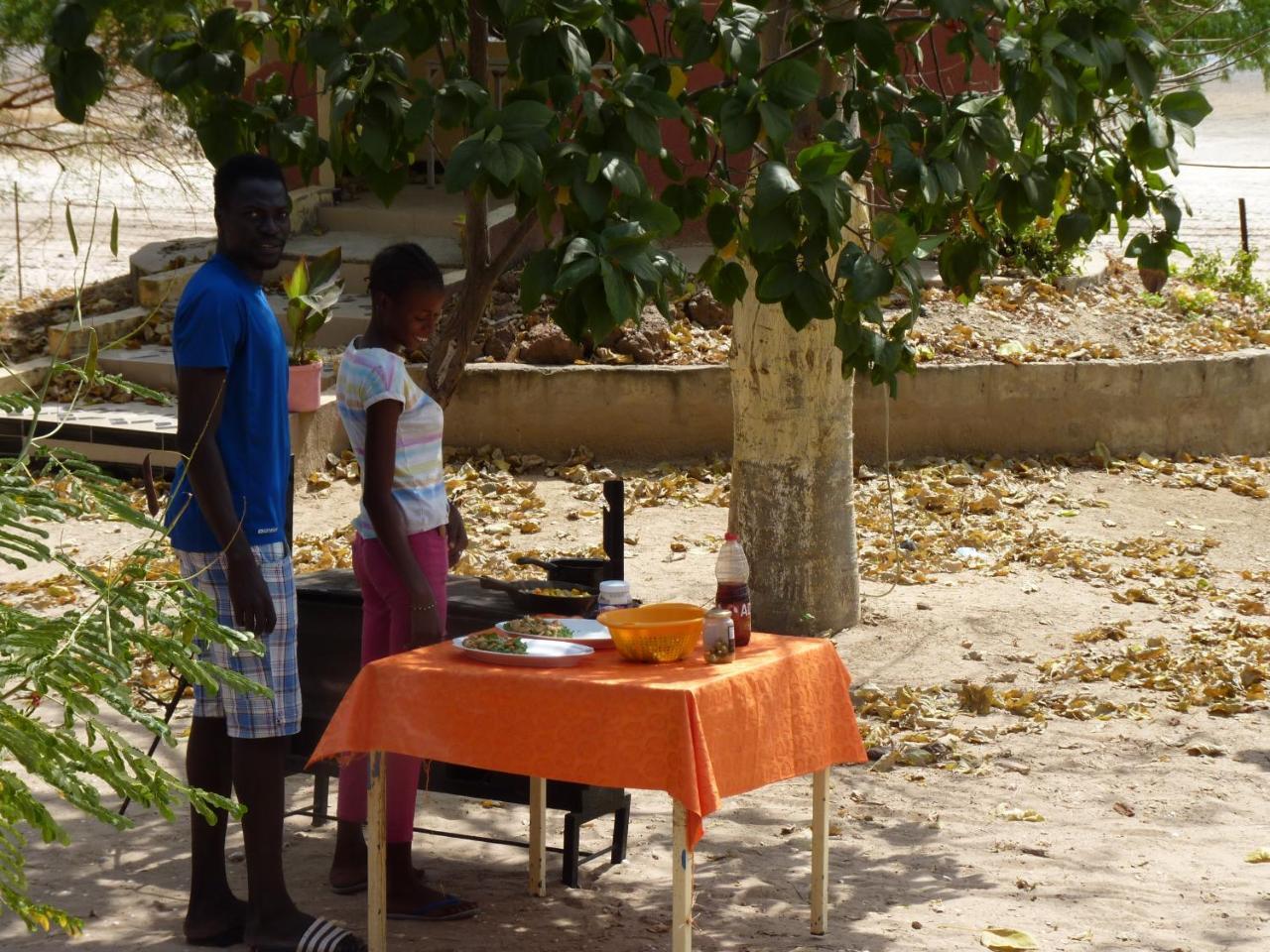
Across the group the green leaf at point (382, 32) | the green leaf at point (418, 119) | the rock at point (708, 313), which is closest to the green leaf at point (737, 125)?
the green leaf at point (418, 119)

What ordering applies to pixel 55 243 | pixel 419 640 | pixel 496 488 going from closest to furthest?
pixel 419 640 < pixel 496 488 < pixel 55 243

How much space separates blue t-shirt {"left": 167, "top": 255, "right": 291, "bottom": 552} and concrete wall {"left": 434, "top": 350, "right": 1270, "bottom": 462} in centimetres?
617

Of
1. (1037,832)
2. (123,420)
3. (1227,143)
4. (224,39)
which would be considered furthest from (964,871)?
(1227,143)

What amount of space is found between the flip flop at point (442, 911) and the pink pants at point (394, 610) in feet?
0.63

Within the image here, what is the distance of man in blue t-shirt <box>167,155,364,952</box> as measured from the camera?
3.91m

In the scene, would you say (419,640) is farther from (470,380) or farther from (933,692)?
(470,380)

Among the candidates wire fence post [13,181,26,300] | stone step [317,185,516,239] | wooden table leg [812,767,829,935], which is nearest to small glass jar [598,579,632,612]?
wooden table leg [812,767,829,935]

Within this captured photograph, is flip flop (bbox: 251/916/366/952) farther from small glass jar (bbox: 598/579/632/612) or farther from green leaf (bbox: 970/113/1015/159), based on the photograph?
green leaf (bbox: 970/113/1015/159)

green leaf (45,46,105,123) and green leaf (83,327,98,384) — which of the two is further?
green leaf (45,46,105,123)

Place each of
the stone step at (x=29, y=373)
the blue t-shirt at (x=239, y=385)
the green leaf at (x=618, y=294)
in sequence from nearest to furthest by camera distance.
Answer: the green leaf at (x=618, y=294)
the blue t-shirt at (x=239, y=385)
the stone step at (x=29, y=373)

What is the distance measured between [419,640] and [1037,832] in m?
2.24

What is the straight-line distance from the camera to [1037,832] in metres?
5.25

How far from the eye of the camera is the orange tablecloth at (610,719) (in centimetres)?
359

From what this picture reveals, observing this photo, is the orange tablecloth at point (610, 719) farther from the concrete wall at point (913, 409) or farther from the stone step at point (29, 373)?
the stone step at point (29, 373)
